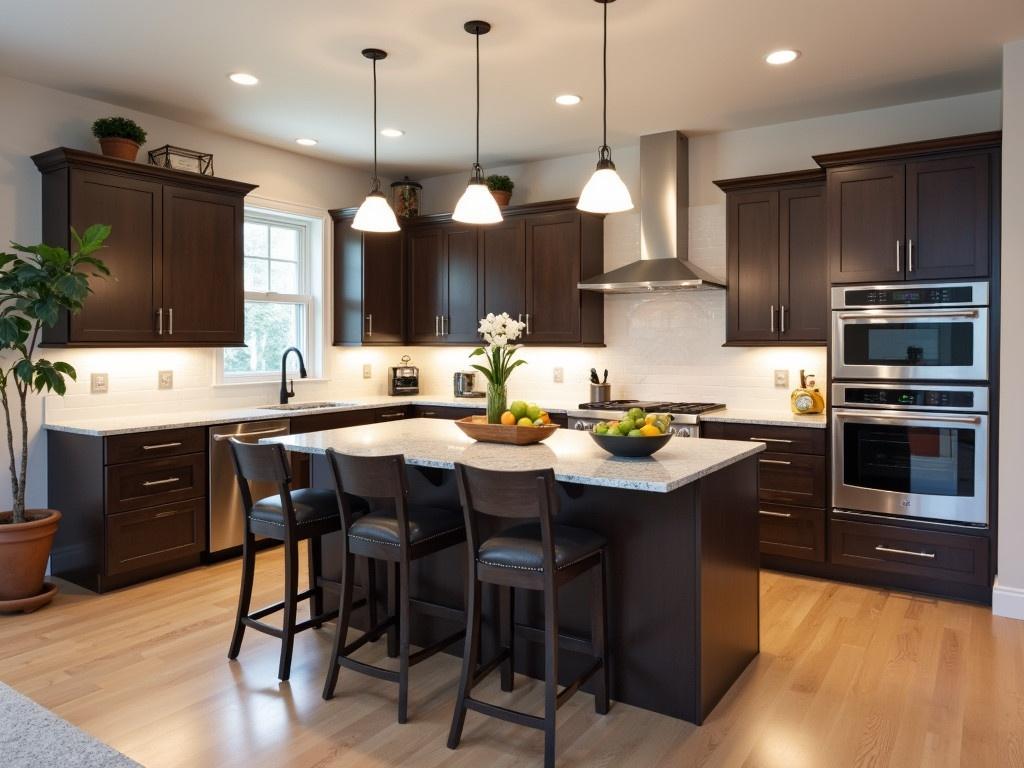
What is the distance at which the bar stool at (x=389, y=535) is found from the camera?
2588 millimetres

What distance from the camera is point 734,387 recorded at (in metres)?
5.00

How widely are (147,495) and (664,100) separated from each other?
3.65m

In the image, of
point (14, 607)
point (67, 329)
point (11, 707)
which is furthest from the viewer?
point (67, 329)

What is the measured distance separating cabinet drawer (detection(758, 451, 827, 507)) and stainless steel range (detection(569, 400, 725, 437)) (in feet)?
1.44

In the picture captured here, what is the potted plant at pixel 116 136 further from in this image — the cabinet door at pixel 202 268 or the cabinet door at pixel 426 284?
the cabinet door at pixel 426 284

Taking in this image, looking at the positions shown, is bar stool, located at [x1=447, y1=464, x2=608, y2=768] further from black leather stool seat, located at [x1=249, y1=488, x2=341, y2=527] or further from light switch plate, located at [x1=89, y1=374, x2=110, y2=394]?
light switch plate, located at [x1=89, y1=374, x2=110, y2=394]

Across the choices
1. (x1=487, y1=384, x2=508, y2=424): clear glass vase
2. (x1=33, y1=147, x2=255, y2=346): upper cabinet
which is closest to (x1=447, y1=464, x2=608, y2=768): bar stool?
(x1=487, y1=384, x2=508, y2=424): clear glass vase

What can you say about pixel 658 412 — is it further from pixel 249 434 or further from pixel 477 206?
pixel 249 434

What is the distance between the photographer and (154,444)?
4.12m

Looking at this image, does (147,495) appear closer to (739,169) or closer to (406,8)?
(406,8)

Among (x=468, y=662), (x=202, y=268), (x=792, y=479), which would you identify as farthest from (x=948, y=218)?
(x=202, y=268)

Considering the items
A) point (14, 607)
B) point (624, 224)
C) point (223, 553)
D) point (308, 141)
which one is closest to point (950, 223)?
point (624, 224)

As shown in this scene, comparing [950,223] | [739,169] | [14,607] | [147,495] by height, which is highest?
[739,169]

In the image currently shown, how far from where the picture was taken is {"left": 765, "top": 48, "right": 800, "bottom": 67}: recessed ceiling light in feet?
12.0
